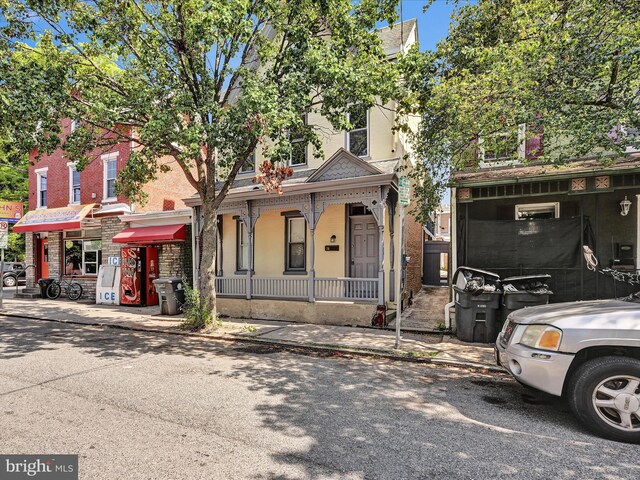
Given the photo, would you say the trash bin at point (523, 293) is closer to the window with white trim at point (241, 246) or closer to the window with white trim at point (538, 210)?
the window with white trim at point (538, 210)

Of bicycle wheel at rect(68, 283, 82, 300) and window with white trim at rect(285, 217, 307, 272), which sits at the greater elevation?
window with white trim at rect(285, 217, 307, 272)

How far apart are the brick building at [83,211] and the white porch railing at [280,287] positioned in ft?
16.2

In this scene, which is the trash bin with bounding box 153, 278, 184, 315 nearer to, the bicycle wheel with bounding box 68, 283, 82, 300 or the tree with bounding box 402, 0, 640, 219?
the bicycle wheel with bounding box 68, 283, 82, 300

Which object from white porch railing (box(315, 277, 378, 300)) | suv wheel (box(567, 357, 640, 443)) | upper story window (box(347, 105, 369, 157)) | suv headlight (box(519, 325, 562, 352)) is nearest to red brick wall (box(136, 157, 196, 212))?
upper story window (box(347, 105, 369, 157))

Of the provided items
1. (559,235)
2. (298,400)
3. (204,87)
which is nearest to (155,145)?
(204,87)

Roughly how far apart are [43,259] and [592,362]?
2327cm

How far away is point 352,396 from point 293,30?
763cm

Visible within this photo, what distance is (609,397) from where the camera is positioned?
3.59 meters

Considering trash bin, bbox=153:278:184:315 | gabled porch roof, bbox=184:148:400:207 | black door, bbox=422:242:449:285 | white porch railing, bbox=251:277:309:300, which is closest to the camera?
gabled porch roof, bbox=184:148:400:207

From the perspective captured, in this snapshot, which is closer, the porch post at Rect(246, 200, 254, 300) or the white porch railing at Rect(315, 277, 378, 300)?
the white porch railing at Rect(315, 277, 378, 300)

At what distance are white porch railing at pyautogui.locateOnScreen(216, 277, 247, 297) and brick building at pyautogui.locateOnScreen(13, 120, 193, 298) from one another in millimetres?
3552

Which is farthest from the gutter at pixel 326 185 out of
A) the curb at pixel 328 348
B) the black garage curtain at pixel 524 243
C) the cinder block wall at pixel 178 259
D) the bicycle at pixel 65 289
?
the bicycle at pixel 65 289

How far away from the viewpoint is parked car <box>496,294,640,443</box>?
351 cm

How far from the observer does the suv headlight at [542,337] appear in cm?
384
